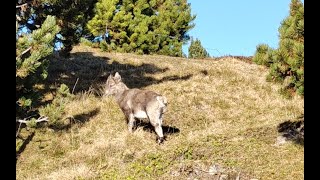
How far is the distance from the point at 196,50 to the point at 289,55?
1435 inches

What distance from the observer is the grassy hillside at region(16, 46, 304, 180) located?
1010 centimetres

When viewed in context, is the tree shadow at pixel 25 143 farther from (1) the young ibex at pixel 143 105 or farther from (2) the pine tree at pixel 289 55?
(2) the pine tree at pixel 289 55

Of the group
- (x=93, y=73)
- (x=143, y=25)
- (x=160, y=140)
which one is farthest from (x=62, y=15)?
(x=143, y=25)

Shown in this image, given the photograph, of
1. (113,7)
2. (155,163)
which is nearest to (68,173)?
(155,163)

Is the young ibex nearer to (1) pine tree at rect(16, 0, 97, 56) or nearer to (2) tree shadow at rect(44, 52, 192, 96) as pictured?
(1) pine tree at rect(16, 0, 97, 56)

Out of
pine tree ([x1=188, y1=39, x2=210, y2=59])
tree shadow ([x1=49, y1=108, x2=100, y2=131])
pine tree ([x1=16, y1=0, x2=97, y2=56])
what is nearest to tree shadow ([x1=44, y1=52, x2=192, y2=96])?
tree shadow ([x1=49, y1=108, x2=100, y2=131])

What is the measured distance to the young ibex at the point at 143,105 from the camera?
12.7 meters

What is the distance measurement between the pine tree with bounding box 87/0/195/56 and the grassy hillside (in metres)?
13.9

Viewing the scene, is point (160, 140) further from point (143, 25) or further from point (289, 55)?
point (143, 25)

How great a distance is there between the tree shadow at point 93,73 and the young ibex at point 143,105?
3.60 m

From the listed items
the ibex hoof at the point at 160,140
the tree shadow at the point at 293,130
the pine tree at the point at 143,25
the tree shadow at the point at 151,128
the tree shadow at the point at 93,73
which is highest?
the pine tree at the point at 143,25

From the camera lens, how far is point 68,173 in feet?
34.6

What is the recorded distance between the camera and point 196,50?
149ft

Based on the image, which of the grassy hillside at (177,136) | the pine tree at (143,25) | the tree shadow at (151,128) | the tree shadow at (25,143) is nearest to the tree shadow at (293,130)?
the grassy hillside at (177,136)
